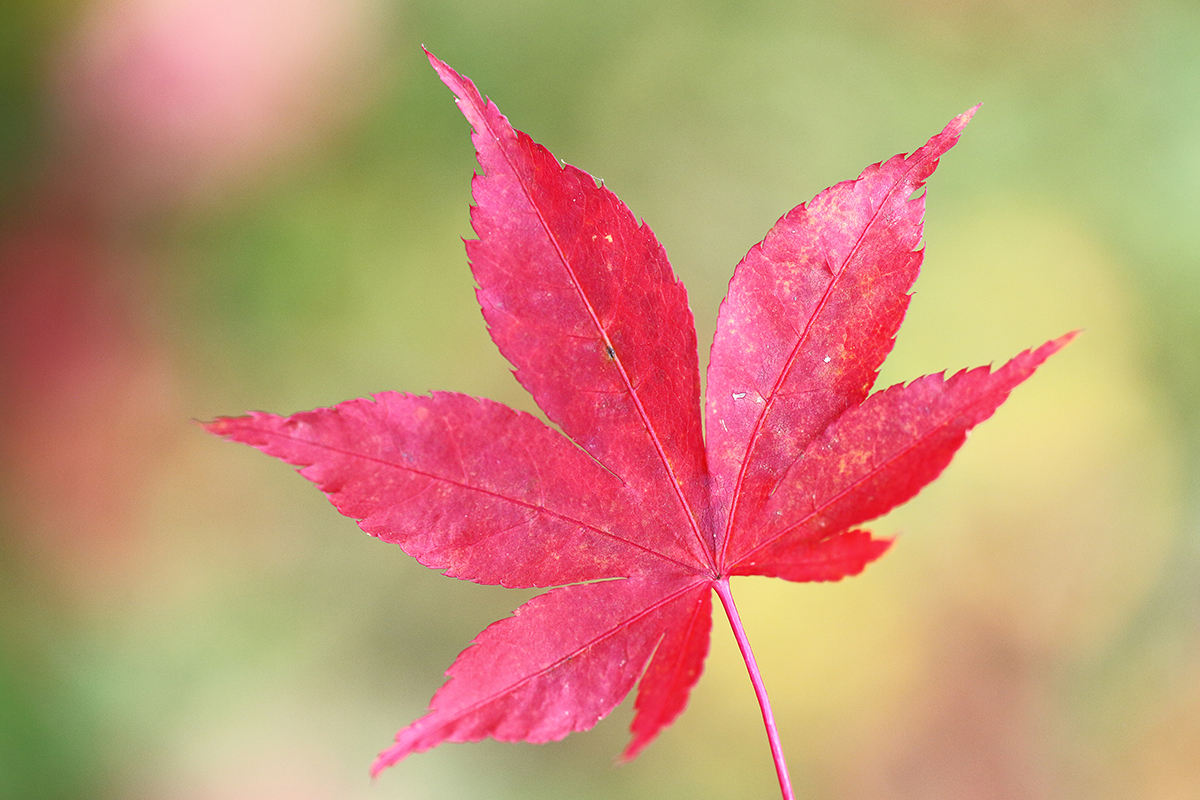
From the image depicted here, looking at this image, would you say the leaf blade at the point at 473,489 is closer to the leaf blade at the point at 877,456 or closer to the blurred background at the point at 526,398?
the leaf blade at the point at 877,456

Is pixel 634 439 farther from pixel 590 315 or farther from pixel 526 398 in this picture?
pixel 526 398

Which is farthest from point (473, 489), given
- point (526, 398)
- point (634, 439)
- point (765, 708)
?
point (526, 398)

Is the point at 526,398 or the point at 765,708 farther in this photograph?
the point at 526,398

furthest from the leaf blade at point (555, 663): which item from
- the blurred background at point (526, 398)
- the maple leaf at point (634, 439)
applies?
the blurred background at point (526, 398)

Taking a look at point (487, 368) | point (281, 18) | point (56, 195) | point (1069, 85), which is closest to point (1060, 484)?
point (1069, 85)

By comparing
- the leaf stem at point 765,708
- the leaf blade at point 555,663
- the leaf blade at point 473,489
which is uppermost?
the leaf blade at point 473,489

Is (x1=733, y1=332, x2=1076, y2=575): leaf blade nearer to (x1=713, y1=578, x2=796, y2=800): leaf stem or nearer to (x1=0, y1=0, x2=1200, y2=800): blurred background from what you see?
(x1=713, y1=578, x2=796, y2=800): leaf stem
